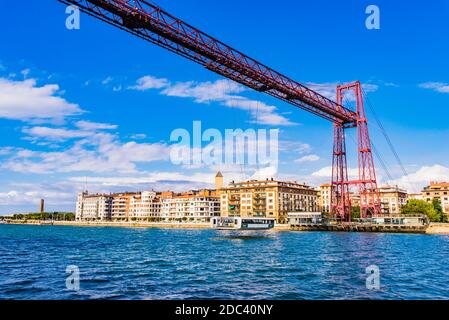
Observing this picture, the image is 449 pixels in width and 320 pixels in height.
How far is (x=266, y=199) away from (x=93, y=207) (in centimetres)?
7998

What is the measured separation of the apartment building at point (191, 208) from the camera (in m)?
116

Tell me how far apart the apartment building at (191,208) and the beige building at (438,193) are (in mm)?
62006

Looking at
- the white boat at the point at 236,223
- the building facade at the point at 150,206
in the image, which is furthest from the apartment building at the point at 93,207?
the white boat at the point at 236,223

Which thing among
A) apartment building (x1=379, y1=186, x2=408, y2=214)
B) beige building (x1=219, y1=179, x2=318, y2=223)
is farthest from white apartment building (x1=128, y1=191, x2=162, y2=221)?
apartment building (x1=379, y1=186, x2=408, y2=214)

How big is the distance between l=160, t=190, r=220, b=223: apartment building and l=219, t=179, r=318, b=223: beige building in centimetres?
424

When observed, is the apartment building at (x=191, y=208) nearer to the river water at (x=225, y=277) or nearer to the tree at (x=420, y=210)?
the tree at (x=420, y=210)

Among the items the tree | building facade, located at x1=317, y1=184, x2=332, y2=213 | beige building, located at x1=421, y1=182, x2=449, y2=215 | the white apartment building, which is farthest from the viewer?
the white apartment building

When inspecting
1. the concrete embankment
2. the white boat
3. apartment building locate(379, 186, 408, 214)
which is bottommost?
the concrete embankment

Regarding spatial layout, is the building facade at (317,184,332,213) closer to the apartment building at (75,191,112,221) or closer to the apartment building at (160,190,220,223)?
the apartment building at (160,190,220,223)

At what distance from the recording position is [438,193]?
11444cm

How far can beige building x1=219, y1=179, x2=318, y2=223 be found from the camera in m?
102

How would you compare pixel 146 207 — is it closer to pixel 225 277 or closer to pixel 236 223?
pixel 236 223


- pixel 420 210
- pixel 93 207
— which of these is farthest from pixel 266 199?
pixel 93 207

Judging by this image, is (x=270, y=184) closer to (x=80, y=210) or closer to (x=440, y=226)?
(x=440, y=226)
